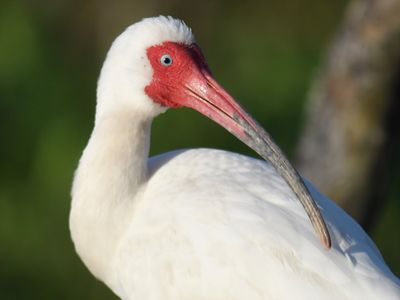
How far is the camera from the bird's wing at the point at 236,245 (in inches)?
224

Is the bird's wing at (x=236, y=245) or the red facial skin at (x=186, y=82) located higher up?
the red facial skin at (x=186, y=82)

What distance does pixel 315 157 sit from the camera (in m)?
8.72

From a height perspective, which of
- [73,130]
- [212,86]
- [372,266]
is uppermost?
[212,86]

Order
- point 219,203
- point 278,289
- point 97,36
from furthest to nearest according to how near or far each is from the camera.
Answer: point 97,36
point 219,203
point 278,289

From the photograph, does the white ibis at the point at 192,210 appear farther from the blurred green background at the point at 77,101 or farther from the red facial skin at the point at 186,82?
the blurred green background at the point at 77,101

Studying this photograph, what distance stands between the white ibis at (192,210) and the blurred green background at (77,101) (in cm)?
570

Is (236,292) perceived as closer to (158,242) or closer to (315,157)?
(158,242)

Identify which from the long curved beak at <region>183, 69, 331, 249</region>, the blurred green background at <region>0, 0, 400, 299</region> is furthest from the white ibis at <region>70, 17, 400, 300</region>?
the blurred green background at <region>0, 0, 400, 299</region>

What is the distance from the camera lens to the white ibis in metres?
5.75

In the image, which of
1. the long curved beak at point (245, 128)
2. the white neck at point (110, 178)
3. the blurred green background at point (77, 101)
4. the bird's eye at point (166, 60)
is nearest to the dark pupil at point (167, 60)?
the bird's eye at point (166, 60)

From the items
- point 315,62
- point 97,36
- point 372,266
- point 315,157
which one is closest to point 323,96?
point 315,157

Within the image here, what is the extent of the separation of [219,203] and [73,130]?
674cm

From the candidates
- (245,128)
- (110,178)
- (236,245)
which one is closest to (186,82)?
(245,128)

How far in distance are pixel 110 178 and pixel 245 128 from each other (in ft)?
2.76
